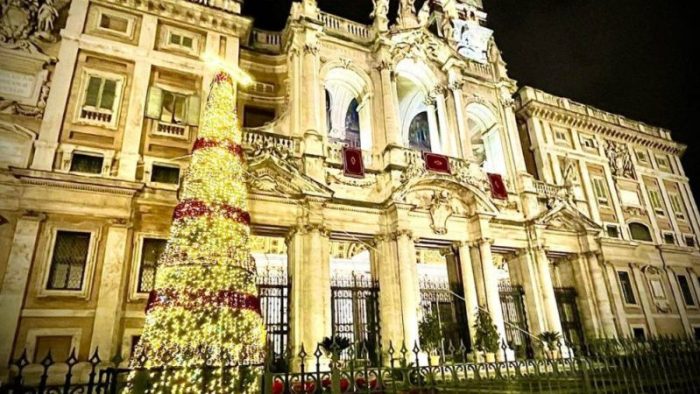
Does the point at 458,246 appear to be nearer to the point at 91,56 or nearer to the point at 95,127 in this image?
the point at 95,127

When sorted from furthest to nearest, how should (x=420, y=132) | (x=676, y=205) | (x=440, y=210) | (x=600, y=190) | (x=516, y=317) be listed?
(x=676, y=205)
(x=420, y=132)
(x=600, y=190)
(x=516, y=317)
(x=440, y=210)

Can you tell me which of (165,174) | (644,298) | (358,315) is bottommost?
(358,315)

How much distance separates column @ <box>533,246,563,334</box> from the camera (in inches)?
694

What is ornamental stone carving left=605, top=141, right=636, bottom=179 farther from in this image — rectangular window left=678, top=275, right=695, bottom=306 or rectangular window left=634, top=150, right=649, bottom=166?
rectangular window left=678, top=275, right=695, bottom=306

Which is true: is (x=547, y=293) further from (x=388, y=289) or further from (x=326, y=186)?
(x=326, y=186)

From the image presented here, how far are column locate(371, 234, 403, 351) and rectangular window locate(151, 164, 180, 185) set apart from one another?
308 inches

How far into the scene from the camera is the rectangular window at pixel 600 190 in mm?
23375

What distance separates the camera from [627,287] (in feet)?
70.5

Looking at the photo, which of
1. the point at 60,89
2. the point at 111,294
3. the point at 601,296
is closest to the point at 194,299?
the point at 111,294

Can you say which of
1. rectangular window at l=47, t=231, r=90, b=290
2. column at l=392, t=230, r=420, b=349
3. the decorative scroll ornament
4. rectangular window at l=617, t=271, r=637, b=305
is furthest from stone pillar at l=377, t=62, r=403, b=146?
rectangular window at l=617, t=271, r=637, b=305

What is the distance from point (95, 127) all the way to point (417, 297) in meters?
12.9

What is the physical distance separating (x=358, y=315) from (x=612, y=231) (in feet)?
54.1

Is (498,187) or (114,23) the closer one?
(114,23)

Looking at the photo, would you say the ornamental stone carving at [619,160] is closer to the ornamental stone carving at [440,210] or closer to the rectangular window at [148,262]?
the ornamental stone carving at [440,210]
